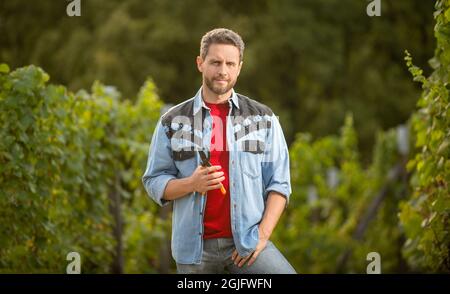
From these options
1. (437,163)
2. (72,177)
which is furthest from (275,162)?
(72,177)

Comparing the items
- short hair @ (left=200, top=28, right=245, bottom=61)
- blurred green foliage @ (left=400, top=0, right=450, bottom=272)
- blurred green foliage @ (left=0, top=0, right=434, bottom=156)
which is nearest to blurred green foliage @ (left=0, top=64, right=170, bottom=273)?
short hair @ (left=200, top=28, right=245, bottom=61)

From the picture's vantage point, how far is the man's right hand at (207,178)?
3373 mm

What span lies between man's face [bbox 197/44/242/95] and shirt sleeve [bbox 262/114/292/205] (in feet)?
0.80

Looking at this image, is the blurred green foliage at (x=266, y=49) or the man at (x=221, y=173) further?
the blurred green foliage at (x=266, y=49)

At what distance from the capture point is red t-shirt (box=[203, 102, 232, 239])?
11.4 ft

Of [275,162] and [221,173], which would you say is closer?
[221,173]

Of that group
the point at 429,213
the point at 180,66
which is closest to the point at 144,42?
the point at 180,66

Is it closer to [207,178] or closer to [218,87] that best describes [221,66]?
[218,87]

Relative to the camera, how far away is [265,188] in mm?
3613

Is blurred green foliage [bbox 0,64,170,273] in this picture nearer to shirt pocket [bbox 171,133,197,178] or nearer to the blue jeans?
shirt pocket [bbox 171,133,197,178]

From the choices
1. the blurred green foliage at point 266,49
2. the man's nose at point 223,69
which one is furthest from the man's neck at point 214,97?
the blurred green foliage at point 266,49

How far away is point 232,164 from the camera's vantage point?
137 inches

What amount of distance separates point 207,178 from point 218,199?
0.14 meters

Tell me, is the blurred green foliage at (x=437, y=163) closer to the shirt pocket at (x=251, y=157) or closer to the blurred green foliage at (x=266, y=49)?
the shirt pocket at (x=251, y=157)
